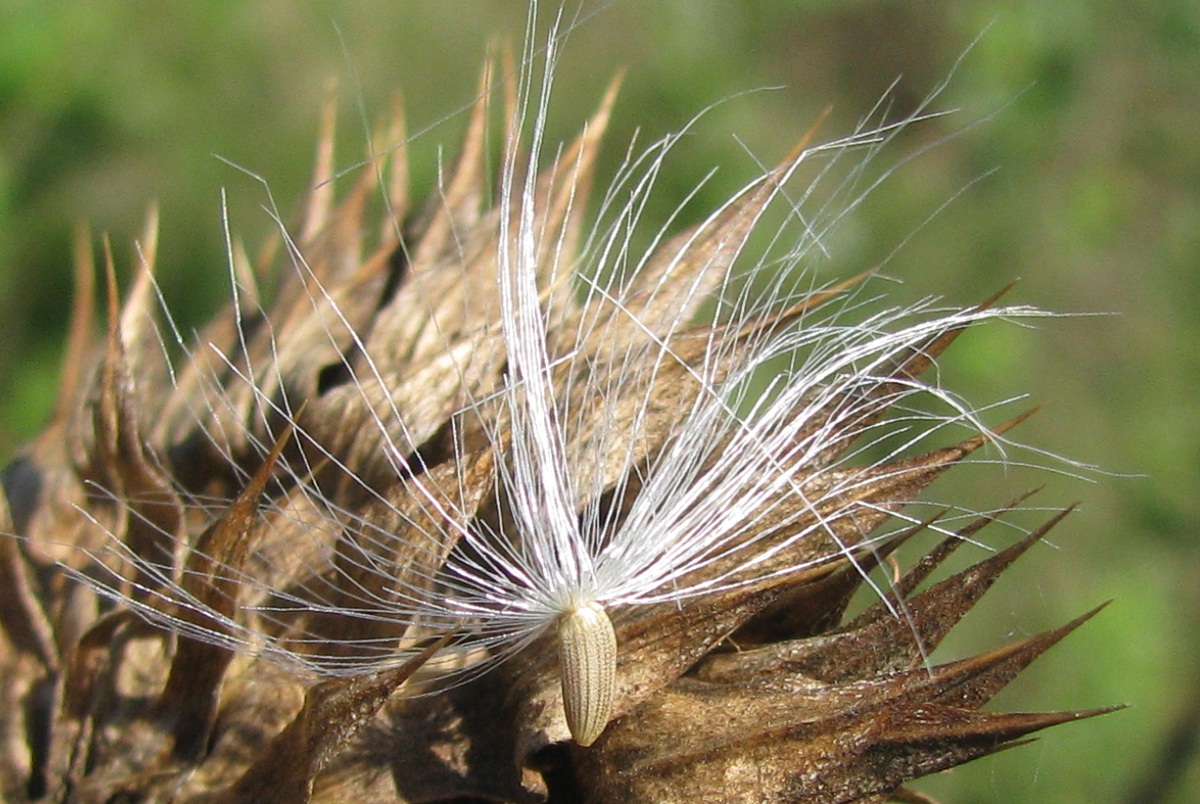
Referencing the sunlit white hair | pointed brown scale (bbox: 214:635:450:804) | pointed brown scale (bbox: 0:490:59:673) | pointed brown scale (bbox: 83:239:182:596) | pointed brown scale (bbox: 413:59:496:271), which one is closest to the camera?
pointed brown scale (bbox: 214:635:450:804)

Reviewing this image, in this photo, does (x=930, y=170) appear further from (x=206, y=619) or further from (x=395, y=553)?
(x=206, y=619)

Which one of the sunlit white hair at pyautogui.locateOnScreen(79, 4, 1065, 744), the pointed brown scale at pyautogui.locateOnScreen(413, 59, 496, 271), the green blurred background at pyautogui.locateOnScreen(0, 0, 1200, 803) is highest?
the pointed brown scale at pyautogui.locateOnScreen(413, 59, 496, 271)

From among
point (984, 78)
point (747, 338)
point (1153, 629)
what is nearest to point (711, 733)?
point (747, 338)

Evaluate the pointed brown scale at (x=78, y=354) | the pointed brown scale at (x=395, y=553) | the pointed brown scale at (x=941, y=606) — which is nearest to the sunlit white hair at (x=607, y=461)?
the pointed brown scale at (x=395, y=553)

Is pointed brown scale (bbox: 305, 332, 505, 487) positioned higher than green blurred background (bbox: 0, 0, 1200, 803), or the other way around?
pointed brown scale (bbox: 305, 332, 505, 487)

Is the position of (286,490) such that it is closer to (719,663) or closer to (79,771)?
(79,771)

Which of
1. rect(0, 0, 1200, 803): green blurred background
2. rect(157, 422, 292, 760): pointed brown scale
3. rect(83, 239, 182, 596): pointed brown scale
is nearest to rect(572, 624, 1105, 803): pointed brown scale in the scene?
rect(157, 422, 292, 760): pointed brown scale

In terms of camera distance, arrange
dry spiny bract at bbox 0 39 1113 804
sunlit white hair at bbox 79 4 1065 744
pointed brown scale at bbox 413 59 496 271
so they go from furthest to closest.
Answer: pointed brown scale at bbox 413 59 496 271, sunlit white hair at bbox 79 4 1065 744, dry spiny bract at bbox 0 39 1113 804

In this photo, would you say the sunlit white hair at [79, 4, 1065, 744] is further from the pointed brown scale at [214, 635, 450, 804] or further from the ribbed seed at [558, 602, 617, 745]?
the pointed brown scale at [214, 635, 450, 804]
